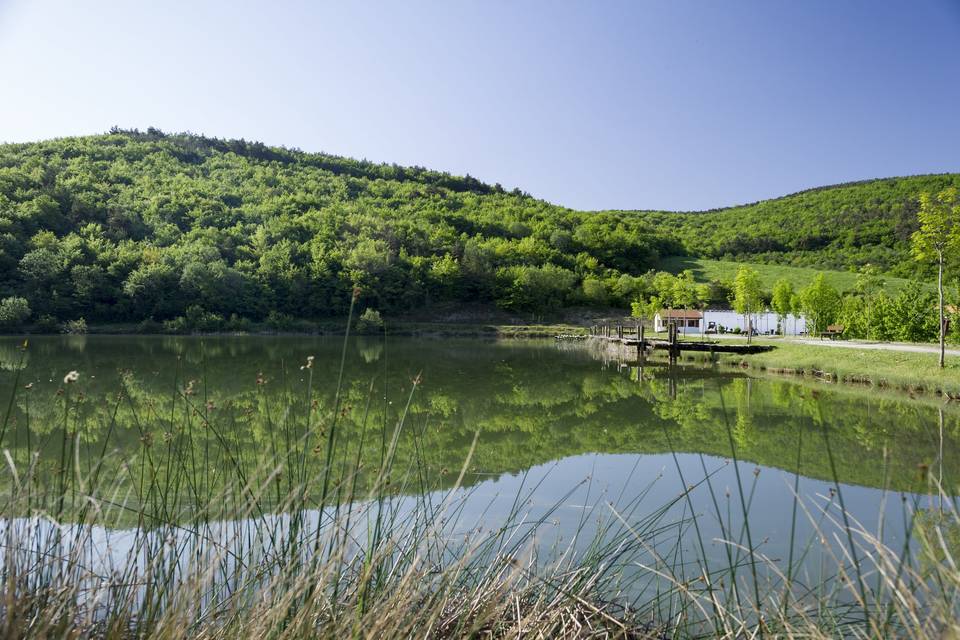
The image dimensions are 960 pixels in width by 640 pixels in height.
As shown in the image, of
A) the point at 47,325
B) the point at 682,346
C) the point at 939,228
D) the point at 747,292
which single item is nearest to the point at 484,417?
the point at 939,228

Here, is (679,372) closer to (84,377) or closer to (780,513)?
(780,513)

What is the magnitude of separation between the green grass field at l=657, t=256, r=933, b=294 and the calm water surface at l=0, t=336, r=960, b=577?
35086 millimetres

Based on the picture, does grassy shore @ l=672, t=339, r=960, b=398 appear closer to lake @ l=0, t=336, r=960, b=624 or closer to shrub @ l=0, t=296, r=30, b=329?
lake @ l=0, t=336, r=960, b=624

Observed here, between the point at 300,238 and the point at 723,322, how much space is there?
30.3 m

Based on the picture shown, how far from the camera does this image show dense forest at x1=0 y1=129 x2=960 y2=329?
113 ft

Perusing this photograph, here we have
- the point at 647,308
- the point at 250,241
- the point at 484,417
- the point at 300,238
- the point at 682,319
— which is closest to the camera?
the point at 484,417

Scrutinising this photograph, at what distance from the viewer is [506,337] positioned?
3556 centimetres

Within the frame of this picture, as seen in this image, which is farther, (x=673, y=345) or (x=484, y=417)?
(x=673, y=345)

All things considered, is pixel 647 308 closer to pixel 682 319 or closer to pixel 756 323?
pixel 682 319

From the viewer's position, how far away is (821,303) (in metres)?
25.2

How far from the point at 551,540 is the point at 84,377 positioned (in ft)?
38.1

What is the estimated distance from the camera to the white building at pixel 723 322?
33625 millimetres

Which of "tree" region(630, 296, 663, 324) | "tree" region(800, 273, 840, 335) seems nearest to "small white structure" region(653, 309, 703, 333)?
"tree" region(630, 296, 663, 324)

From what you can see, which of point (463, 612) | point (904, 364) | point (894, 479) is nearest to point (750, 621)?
point (463, 612)
